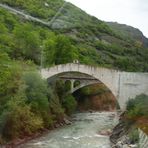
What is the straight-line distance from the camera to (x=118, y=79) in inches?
2308

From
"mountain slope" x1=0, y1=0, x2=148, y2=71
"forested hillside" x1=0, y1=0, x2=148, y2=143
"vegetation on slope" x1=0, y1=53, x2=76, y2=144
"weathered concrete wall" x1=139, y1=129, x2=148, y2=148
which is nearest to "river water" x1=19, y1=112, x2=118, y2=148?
"vegetation on slope" x1=0, y1=53, x2=76, y2=144

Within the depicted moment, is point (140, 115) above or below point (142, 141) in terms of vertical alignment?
below

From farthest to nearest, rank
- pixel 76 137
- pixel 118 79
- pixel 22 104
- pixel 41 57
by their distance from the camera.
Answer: pixel 41 57, pixel 118 79, pixel 76 137, pixel 22 104

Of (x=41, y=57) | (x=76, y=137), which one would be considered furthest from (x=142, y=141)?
(x=41, y=57)

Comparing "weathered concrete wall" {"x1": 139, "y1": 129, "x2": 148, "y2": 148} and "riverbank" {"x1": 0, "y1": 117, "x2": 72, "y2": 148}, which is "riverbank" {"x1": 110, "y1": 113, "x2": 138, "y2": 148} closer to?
"riverbank" {"x1": 0, "y1": 117, "x2": 72, "y2": 148}

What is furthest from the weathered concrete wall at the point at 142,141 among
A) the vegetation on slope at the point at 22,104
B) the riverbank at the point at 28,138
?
the vegetation on slope at the point at 22,104

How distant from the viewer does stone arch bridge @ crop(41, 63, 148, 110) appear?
54844mm

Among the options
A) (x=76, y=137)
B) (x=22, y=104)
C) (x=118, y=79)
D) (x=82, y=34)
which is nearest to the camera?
(x=22, y=104)

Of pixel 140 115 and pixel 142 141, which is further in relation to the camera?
pixel 140 115

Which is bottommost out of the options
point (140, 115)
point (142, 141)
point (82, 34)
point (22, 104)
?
point (140, 115)

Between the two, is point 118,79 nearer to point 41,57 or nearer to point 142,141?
point 41,57

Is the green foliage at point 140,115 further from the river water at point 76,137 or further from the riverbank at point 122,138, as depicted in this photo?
the river water at point 76,137

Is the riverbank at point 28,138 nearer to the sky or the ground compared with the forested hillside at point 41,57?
nearer to the ground

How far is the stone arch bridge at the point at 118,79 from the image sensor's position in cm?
5484
